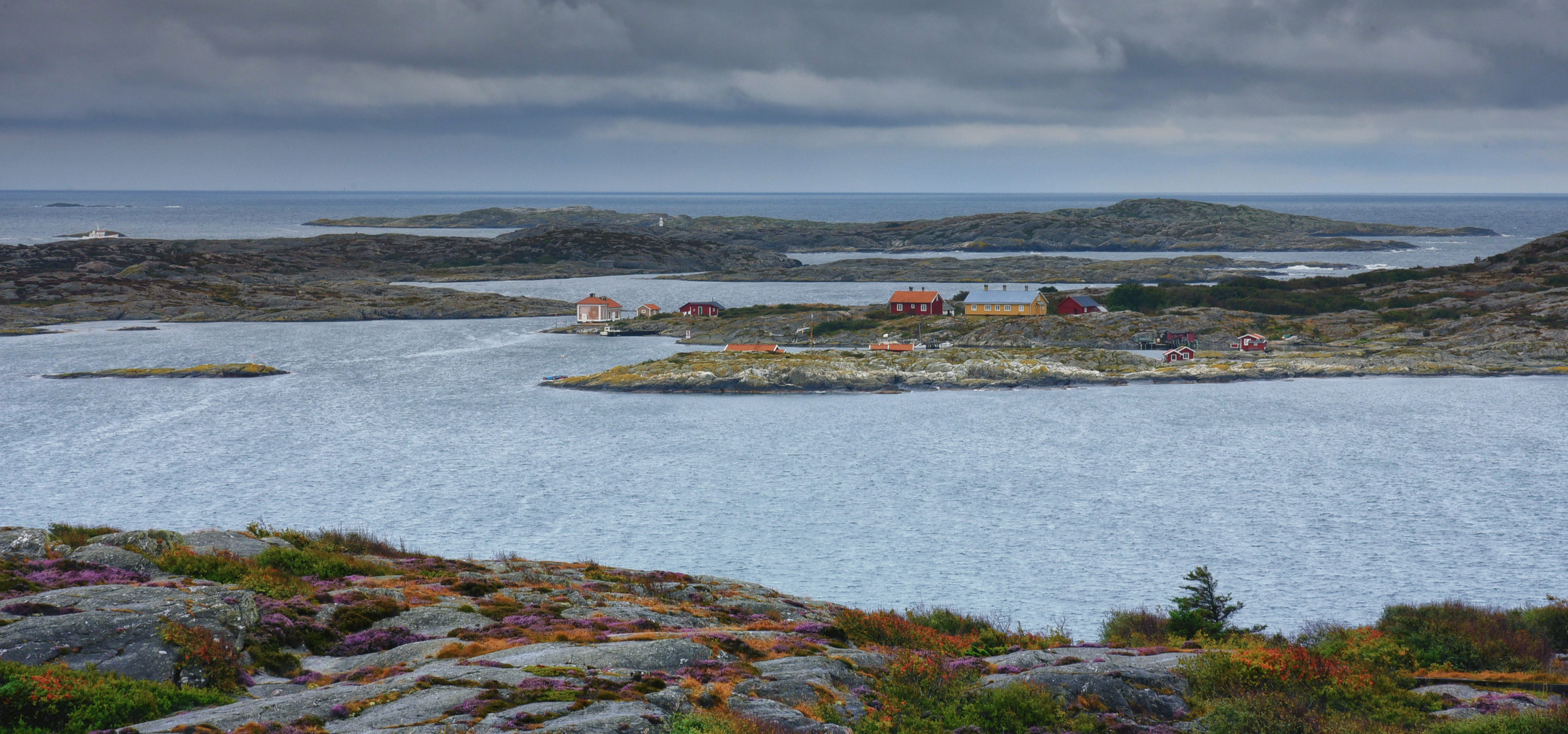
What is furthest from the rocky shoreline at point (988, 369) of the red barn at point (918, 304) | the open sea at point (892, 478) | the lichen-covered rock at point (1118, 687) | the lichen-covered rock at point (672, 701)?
the lichen-covered rock at point (672, 701)

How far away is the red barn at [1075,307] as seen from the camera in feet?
364

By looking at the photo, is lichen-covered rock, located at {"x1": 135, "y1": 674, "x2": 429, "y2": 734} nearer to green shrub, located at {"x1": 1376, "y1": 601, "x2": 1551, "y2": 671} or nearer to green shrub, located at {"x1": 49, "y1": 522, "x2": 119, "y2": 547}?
green shrub, located at {"x1": 49, "y1": 522, "x2": 119, "y2": 547}

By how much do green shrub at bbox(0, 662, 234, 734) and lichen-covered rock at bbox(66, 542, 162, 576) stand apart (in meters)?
6.84

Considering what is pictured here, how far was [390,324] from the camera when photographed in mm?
132375

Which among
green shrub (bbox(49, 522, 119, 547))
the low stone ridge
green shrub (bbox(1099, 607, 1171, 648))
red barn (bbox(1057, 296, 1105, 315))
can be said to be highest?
red barn (bbox(1057, 296, 1105, 315))

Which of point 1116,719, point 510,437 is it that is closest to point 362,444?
point 510,437

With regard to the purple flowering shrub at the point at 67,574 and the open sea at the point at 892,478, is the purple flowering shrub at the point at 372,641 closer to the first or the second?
the purple flowering shrub at the point at 67,574

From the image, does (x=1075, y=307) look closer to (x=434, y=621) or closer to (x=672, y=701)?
(x=434, y=621)

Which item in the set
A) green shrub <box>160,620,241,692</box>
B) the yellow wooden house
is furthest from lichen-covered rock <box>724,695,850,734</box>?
the yellow wooden house

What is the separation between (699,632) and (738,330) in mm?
90374

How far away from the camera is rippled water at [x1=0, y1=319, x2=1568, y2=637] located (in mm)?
38406

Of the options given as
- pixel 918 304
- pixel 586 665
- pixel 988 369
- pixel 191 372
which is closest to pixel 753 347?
pixel 988 369

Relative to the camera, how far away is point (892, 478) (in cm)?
5444

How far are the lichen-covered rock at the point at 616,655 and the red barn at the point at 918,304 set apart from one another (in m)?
97.5
